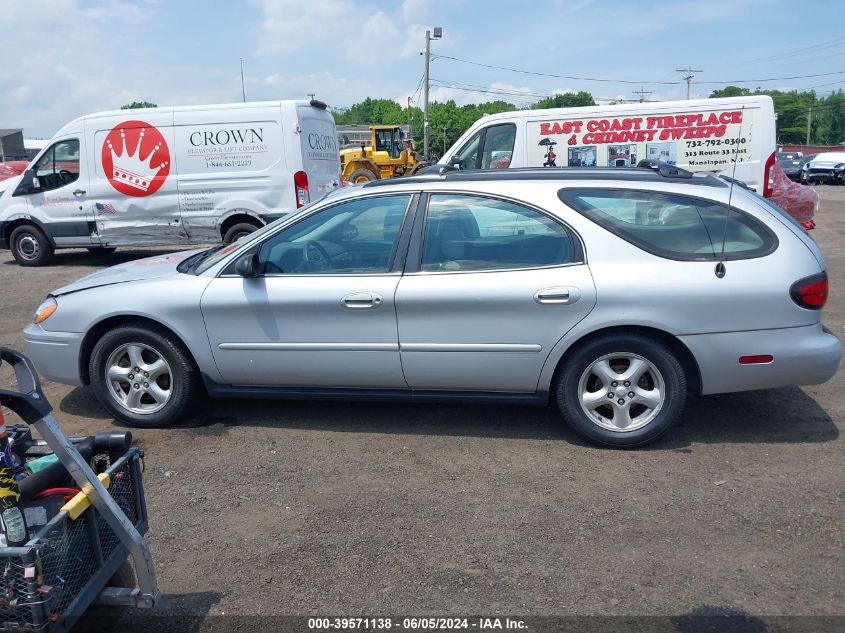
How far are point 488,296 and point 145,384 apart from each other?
7.65ft

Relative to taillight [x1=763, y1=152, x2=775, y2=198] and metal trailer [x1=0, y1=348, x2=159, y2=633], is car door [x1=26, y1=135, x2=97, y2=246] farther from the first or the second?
taillight [x1=763, y1=152, x2=775, y2=198]

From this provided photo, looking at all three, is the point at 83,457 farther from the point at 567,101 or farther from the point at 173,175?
the point at 567,101

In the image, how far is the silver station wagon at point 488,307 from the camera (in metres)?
4.16

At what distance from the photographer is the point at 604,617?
9.28 ft

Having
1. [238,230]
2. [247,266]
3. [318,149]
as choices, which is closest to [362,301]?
[247,266]

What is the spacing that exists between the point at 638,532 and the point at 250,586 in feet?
5.89

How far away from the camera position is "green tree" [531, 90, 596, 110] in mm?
108750

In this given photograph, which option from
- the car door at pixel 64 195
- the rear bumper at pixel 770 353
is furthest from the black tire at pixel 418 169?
the car door at pixel 64 195

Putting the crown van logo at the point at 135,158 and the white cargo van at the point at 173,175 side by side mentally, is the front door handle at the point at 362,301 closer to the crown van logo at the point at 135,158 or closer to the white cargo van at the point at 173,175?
the white cargo van at the point at 173,175

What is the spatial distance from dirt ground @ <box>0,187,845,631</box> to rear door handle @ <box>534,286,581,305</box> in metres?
0.91

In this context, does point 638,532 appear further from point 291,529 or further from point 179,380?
point 179,380

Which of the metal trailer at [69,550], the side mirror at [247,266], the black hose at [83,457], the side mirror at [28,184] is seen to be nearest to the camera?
the metal trailer at [69,550]

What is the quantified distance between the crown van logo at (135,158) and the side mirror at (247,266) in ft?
24.1

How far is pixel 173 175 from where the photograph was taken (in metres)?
11.1
